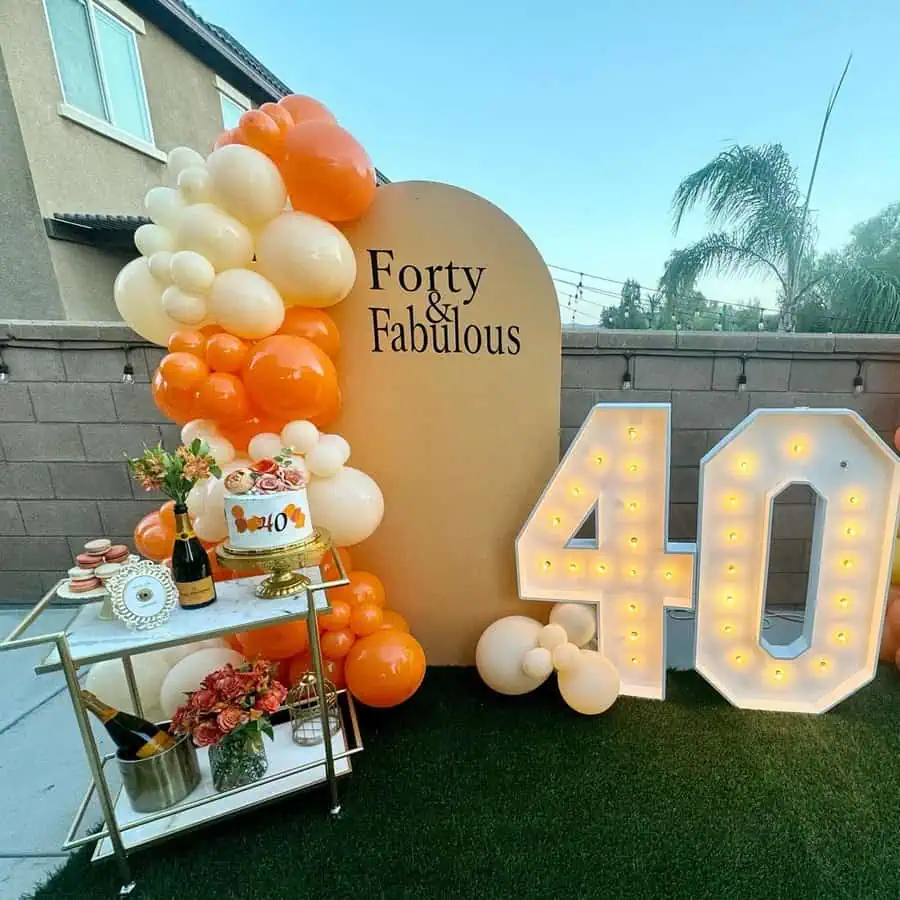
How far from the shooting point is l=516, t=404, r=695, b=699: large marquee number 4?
5.65 ft

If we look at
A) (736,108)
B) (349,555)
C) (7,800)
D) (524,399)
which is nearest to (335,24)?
(736,108)

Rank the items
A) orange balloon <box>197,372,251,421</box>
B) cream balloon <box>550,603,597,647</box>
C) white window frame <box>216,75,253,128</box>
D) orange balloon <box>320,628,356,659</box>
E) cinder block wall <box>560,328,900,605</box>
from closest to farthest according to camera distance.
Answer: orange balloon <box>197,372,251,421</box> → orange balloon <box>320,628,356,659</box> → cream balloon <box>550,603,597,647</box> → cinder block wall <box>560,328,900,605</box> → white window frame <box>216,75,253,128</box>

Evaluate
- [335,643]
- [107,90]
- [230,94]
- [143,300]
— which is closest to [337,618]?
[335,643]

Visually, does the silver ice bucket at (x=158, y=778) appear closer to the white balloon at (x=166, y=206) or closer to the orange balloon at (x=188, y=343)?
the orange balloon at (x=188, y=343)

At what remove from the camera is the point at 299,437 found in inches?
61.5

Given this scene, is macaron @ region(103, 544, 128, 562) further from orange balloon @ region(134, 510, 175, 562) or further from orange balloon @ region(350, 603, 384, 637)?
orange balloon @ region(350, 603, 384, 637)

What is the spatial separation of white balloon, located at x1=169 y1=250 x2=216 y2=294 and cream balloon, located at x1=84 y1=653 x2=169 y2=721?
1.26 m

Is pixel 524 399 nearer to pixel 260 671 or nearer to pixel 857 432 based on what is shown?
pixel 857 432

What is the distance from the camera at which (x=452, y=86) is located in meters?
5.18

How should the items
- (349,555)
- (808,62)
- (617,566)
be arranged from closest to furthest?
1. (617,566)
2. (349,555)
3. (808,62)

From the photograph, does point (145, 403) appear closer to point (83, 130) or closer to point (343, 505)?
point (343, 505)

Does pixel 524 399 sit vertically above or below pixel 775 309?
below

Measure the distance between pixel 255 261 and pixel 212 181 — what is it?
0.79 feet

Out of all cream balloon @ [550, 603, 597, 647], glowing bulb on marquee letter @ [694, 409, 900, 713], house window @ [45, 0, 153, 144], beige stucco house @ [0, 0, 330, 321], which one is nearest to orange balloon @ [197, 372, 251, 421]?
cream balloon @ [550, 603, 597, 647]
